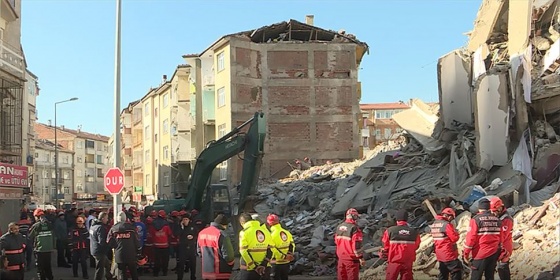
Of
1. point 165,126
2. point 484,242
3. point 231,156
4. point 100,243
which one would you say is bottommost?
point 100,243

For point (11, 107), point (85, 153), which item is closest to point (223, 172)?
point (11, 107)

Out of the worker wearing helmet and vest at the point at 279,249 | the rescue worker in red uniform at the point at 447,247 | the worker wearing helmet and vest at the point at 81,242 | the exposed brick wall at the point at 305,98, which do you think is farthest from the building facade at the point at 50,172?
the rescue worker in red uniform at the point at 447,247

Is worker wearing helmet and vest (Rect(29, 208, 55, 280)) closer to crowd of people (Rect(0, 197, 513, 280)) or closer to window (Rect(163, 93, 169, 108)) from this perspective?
crowd of people (Rect(0, 197, 513, 280))

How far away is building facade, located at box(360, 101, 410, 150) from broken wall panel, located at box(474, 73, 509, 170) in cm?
7321

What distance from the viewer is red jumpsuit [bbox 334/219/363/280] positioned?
11.3 metres

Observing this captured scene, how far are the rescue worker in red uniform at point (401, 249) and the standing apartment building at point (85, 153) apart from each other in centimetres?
9298

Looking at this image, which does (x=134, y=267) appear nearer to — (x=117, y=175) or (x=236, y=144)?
(x=117, y=175)

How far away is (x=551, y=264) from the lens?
1095 centimetres

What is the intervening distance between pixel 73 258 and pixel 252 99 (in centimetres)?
2782

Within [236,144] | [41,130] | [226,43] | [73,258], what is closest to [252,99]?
[226,43]

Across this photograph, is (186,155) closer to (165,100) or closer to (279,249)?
(165,100)

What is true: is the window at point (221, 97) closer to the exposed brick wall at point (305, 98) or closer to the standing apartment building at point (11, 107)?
the exposed brick wall at point (305, 98)

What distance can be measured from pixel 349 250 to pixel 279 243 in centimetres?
134

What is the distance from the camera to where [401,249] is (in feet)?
34.9
